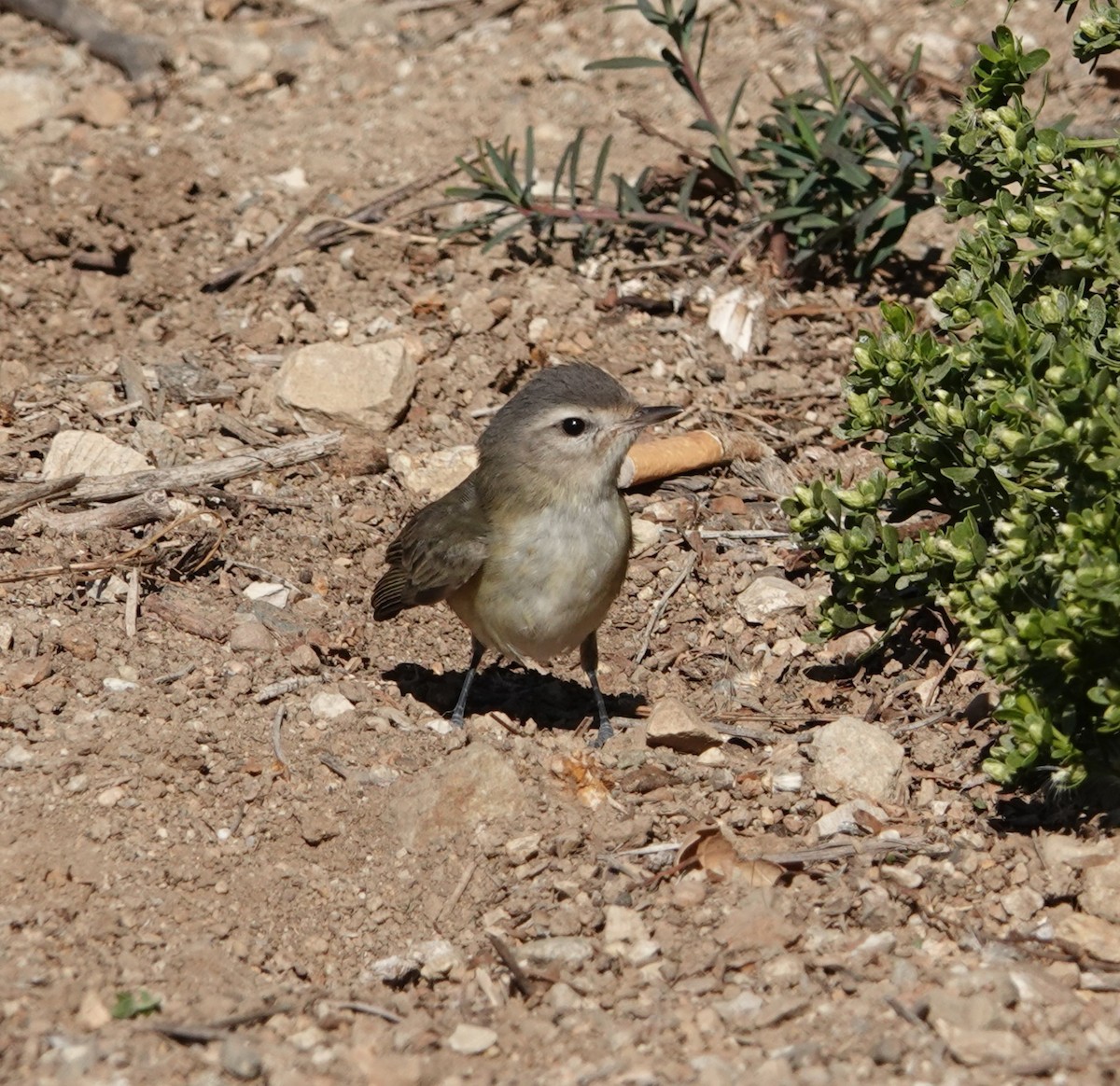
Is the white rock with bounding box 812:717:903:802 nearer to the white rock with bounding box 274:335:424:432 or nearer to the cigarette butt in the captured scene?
the cigarette butt

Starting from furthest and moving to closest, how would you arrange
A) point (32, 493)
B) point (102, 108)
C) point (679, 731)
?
point (102, 108), point (32, 493), point (679, 731)

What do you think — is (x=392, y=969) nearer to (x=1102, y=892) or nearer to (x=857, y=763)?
(x=857, y=763)

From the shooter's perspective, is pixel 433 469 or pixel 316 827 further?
pixel 433 469

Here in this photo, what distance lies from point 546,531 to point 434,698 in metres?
1.08

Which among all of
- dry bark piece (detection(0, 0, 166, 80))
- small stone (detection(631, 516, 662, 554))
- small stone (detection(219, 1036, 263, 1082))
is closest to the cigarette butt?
small stone (detection(631, 516, 662, 554))

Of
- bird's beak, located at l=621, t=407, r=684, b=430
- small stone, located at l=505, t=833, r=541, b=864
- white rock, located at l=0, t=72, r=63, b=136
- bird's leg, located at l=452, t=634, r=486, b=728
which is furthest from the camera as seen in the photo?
white rock, located at l=0, t=72, r=63, b=136

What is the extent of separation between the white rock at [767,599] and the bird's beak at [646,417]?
1151 millimetres

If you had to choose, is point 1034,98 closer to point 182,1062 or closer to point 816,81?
point 816,81

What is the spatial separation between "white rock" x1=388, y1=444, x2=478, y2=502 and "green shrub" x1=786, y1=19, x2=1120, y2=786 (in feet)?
7.84

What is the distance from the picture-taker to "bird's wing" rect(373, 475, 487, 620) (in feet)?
22.8

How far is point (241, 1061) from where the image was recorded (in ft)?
14.6

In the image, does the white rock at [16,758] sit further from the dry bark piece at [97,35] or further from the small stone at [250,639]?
the dry bark piece at [97,35]

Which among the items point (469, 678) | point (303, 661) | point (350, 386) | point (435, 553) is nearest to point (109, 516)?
point (303, 661)

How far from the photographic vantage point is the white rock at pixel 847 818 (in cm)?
579
